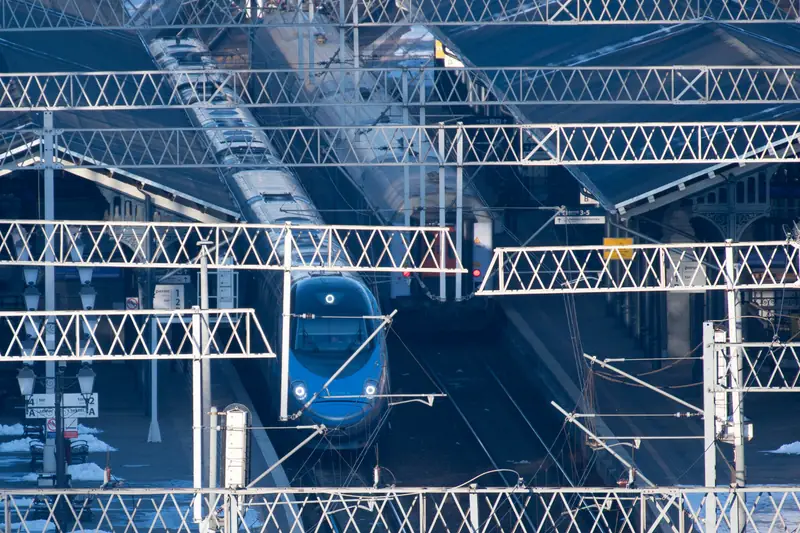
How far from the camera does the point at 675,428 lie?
33.6 metres

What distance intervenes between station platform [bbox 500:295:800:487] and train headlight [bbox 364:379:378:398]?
443 centimetres

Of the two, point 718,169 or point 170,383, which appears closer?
point 718,169

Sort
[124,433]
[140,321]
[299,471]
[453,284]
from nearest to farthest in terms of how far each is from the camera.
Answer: [299,471] < [124,433] < [140,321] < [453,284]

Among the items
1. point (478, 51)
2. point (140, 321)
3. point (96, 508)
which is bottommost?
point (96, 508)

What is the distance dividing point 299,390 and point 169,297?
3.91 metres

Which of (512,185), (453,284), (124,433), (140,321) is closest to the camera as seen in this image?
(124,433)

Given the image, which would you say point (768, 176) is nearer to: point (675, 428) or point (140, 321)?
point (675, 428)

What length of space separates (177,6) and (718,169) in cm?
2358

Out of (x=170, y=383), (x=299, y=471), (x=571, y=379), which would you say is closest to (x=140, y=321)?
(x=170, y=383)

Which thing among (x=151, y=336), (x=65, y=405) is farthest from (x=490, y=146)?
(x=65, y=405)

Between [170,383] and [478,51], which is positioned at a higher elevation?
[478,51]

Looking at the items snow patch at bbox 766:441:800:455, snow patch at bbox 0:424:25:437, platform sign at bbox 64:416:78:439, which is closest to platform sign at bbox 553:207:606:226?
snow patch at bbox 766:441:800:455

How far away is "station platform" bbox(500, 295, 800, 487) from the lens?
31219mm

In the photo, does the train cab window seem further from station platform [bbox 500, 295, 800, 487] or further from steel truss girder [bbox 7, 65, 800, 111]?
station platform [bbox 500, 295, 800, 487]
